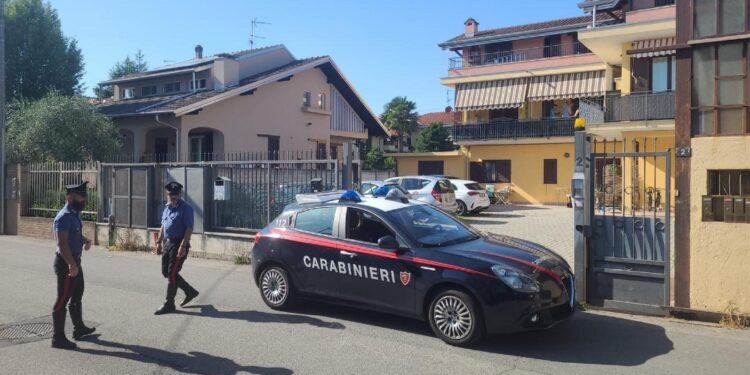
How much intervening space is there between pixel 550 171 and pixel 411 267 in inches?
1044

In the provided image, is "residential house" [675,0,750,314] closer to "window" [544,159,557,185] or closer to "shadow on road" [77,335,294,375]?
"shadow on road" [77,335,294,375]

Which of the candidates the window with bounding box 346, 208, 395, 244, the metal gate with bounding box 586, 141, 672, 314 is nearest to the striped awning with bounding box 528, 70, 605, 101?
the metal gate with bounding box 586, 141, 672, 314

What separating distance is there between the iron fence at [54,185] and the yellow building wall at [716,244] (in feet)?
45.7

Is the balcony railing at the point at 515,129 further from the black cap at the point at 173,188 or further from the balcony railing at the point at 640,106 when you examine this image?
the black cap at the point at 173,188

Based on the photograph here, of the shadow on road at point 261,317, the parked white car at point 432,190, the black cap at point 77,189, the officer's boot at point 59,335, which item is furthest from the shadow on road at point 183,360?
the parked white car at point 432,190

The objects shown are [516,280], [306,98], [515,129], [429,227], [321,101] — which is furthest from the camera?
[515,129]

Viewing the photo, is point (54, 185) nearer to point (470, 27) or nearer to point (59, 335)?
point (59, 335)

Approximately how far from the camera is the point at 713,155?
7359 millimetres

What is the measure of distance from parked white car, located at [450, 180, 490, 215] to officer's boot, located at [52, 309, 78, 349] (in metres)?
16.1

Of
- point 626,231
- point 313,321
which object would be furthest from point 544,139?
point 313,321

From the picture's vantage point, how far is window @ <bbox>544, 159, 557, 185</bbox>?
31.2m

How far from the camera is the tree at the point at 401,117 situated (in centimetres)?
5566

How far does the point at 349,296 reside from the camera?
23.1ft

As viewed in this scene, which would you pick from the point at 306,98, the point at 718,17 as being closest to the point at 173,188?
the point at 718,17
